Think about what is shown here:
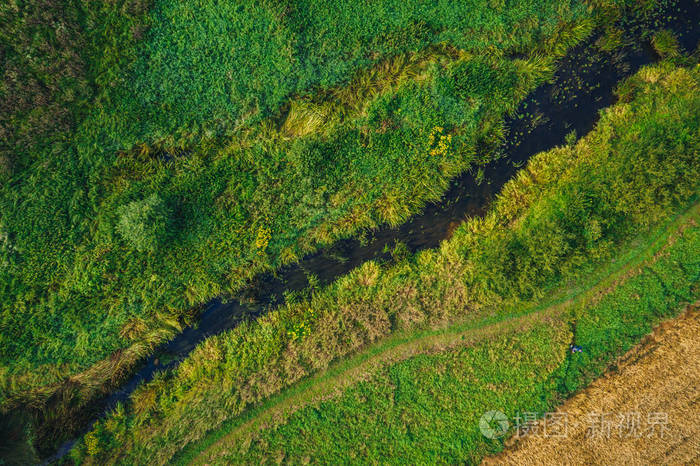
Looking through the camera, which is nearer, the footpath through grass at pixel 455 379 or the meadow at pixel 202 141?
the meadow at pixel 202 141

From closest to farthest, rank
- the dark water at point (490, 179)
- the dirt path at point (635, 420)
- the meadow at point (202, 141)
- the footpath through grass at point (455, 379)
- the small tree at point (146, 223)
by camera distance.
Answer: the small tree at point (146, 223) → the meadow at point (202, 141) → the dirt path at point (635, 420) → the footpath through grass at point (455, 379) → the dark water at point (490, 179)

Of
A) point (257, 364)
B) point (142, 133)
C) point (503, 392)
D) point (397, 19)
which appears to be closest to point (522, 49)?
point (397, 19)

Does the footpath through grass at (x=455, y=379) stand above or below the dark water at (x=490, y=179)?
below

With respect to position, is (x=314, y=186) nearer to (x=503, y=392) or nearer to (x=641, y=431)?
(x=503, y=392)

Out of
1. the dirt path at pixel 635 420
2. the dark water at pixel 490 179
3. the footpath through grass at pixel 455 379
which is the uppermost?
the dark water at pixel 490 179

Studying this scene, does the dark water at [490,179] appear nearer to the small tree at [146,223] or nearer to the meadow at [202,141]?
the meadow at [202,141]

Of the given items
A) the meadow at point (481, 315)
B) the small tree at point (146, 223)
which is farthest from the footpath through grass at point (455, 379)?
the small tree at point (146, 223)

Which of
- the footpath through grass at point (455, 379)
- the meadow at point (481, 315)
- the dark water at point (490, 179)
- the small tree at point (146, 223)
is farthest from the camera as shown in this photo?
the dark water at point (490, 179)
